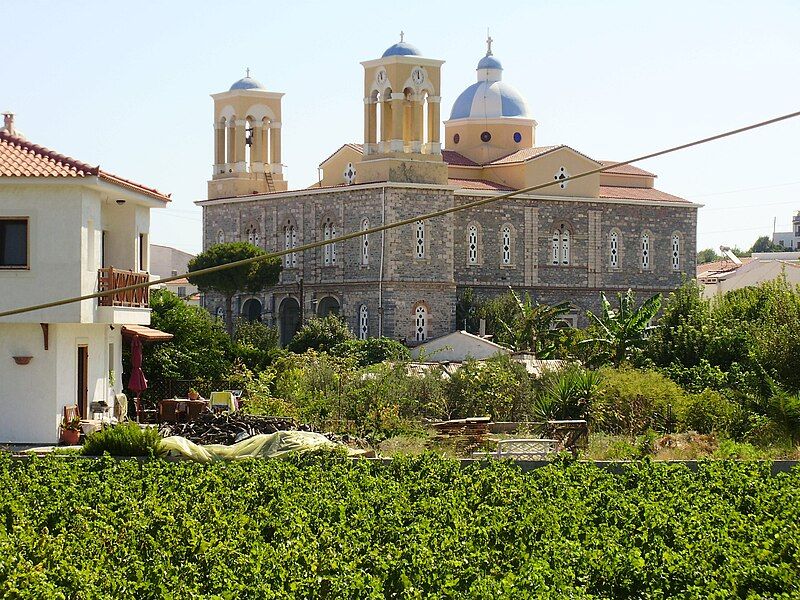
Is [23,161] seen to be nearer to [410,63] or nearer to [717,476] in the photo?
[717,476]

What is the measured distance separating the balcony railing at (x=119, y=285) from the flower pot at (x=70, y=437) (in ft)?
7.82

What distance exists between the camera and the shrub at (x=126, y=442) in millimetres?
20812

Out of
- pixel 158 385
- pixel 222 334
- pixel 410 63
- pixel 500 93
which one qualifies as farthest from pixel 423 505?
pixel 500 93

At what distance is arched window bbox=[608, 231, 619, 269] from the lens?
59.3 m

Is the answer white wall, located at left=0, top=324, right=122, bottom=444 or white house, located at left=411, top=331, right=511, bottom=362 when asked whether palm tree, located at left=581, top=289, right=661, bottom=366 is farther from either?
white wall, located at left=0, top=324, right=122, bottom=444

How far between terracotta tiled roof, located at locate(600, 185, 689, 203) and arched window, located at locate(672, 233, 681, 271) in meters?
1.49

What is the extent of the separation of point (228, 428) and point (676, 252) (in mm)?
40012

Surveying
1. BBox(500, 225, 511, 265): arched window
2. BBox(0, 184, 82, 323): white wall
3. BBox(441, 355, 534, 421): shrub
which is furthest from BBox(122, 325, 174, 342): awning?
BBox(500, 225, 511, 265): arched window

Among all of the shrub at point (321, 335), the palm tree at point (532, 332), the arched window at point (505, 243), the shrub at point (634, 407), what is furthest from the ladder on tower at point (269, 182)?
the shrub at point (634, 407)

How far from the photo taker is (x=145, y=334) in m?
28.0

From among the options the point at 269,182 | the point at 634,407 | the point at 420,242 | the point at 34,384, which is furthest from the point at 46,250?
Answer: the point at 269,182

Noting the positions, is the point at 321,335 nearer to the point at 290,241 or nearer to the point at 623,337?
the point at 290,241

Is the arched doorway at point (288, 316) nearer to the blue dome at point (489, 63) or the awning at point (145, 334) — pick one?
the blue dome at point (489, 63)

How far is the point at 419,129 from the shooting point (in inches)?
2206
